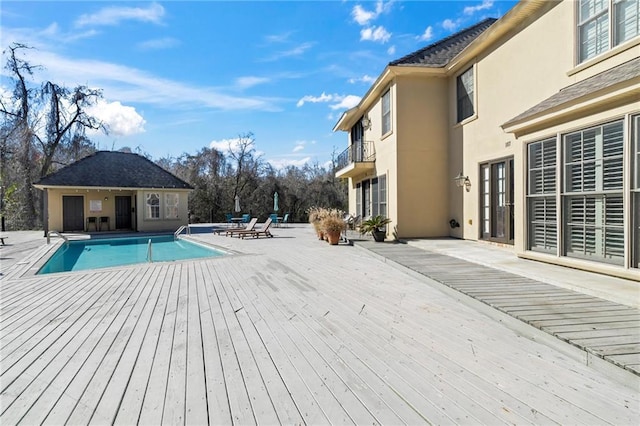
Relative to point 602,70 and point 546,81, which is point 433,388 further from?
point 546,81

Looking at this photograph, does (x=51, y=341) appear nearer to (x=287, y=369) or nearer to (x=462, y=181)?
(x=287, y=369)

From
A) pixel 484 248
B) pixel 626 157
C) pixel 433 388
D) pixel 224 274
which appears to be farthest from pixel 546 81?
pixel 224 274

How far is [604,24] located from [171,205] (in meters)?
20.1

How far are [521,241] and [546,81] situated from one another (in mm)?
3488

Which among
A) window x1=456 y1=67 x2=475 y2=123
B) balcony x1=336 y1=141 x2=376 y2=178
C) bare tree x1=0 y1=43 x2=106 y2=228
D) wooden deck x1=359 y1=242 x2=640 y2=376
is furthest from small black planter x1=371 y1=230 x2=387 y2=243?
bare tree x1=0 y1=43 x2=106 y2=228

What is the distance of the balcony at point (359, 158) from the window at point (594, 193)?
8.47 meters

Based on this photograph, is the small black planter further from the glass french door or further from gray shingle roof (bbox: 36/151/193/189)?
gray shingle roof (bbox: 36/151/193/189)

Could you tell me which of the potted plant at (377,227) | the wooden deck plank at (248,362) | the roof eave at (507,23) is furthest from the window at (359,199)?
the wooden deck plank at (248,362)

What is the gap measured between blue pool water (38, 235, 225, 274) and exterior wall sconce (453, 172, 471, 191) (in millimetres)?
7705

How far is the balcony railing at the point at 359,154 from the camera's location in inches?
546

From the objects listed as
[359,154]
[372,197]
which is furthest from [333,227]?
[359,154]

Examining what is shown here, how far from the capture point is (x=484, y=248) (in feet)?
27.2

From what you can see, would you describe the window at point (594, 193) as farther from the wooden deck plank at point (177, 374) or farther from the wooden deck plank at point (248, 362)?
the wooden deck plank at point (177, 374)

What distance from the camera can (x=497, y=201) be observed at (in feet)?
28.8
